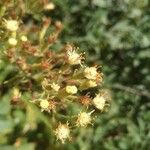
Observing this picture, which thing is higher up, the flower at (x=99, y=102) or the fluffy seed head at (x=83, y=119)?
the flower at (x=99, y=102)

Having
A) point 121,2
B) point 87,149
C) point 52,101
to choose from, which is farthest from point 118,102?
point 52,101

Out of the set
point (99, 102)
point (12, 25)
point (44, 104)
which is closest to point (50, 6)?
point (12, 25)

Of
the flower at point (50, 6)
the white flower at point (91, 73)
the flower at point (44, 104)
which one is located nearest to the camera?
the flower at point (44, 104)

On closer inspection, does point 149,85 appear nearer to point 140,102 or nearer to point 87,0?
point 140,102

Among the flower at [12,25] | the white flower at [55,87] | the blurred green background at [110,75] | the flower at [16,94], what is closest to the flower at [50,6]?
the blurred green background at [110,75]

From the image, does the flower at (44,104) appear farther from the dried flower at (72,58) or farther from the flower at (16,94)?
the dried flower at (72,58)

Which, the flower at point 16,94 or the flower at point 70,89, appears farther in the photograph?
the flower at point 16,94

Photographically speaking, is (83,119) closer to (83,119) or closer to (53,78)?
(83,119)
